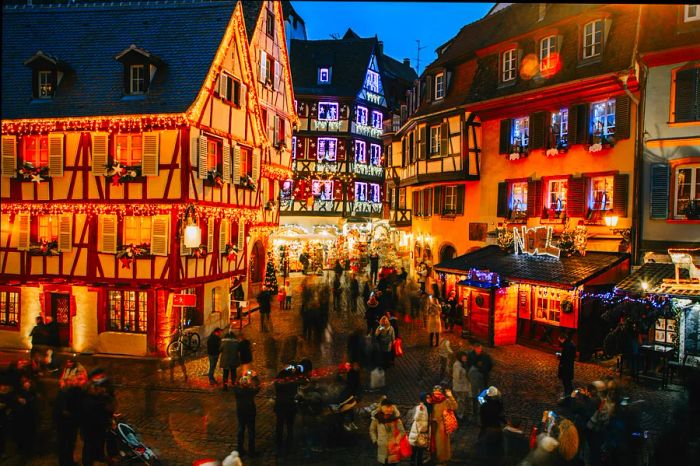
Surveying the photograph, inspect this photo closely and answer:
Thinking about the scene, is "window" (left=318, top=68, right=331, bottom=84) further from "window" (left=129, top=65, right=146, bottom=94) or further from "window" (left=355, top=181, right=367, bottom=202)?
Answer: "window" (left=129, top=65, right=146, bottom=94)

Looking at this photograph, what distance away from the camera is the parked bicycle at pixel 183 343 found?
60.1ft

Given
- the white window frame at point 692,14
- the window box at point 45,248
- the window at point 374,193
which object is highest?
the white window frame at point 692,14

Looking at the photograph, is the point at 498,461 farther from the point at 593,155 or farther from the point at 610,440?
the point at 593,155

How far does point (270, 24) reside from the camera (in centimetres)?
2812

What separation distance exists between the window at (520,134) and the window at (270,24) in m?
12.8

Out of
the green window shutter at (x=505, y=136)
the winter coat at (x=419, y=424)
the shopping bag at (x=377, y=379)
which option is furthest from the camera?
the green window shutter at (x=505, y=136)

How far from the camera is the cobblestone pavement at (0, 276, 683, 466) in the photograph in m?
10.9

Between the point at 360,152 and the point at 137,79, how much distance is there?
27.1 m

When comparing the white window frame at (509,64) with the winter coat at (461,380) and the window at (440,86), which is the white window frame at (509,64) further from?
the winter coat at (461,380)

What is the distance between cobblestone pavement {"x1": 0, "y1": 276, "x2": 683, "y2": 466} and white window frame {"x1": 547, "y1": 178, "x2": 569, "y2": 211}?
590 cm

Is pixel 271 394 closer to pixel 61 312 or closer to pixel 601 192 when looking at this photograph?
pixel 61 312

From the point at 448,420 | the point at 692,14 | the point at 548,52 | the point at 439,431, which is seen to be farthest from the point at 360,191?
the point at 439,431

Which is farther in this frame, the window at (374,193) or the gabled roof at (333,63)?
the window at (374,193)

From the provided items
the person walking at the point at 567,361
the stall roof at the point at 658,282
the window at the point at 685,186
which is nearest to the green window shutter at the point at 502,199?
the stall roof at the point at 658,282
